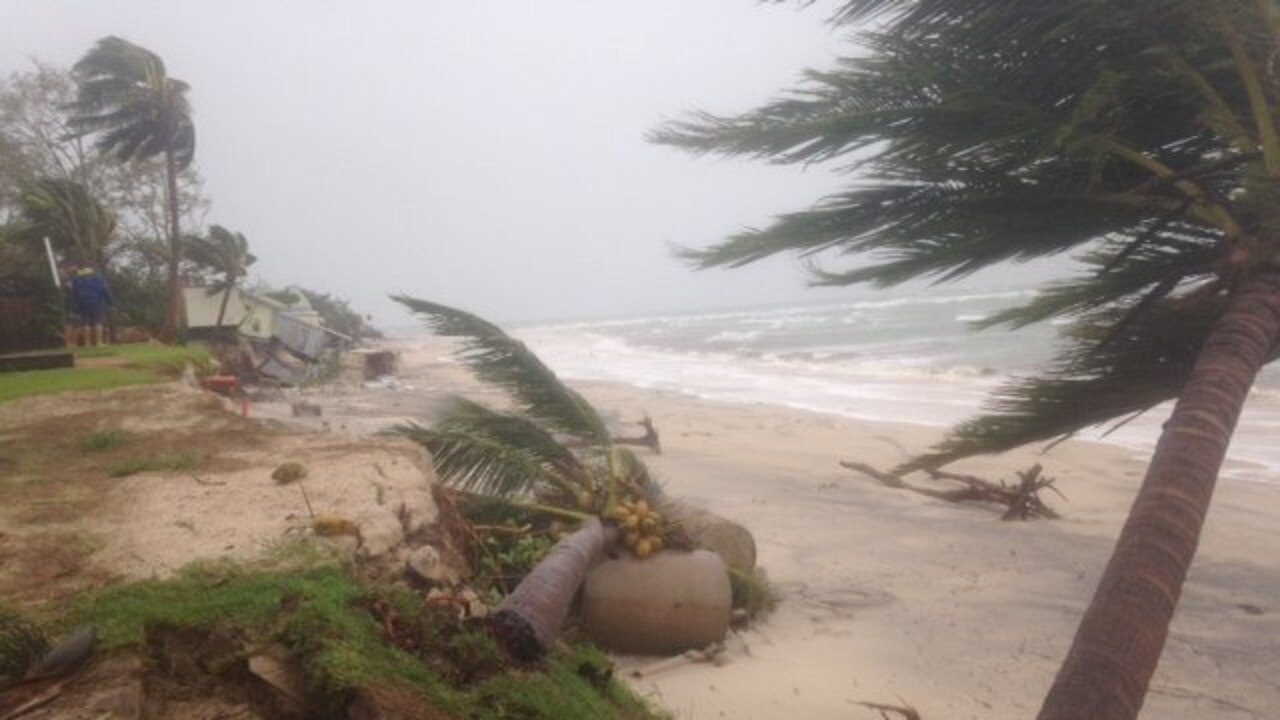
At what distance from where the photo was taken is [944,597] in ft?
18.4

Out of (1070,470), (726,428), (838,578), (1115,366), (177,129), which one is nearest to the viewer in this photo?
(1115,366)

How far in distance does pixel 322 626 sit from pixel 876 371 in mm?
23979

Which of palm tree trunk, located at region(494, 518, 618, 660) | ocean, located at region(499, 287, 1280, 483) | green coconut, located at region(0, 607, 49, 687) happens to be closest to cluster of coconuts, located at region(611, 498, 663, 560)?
palm tree trunk, located at region(494, 518, 618, 660)

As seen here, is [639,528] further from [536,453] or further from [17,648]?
[17,648]

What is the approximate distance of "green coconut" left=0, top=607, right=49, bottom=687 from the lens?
1.96 m

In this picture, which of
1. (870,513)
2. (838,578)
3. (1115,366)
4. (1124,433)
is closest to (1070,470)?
(1124,433)

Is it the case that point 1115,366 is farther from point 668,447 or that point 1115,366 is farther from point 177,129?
point 177,129

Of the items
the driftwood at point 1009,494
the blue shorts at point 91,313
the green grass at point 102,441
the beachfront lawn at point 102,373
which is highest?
the blue shorts at point 91,313

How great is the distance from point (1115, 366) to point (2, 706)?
452cm

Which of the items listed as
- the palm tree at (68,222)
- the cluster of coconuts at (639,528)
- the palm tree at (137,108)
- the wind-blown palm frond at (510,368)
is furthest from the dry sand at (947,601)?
the palm tree at (137,108)

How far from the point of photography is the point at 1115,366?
12.8 ft

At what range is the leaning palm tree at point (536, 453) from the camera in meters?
4.61

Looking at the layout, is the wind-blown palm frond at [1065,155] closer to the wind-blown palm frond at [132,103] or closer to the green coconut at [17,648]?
the green coconut at [17,648]

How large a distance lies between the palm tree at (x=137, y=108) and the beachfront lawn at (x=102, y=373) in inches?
282
